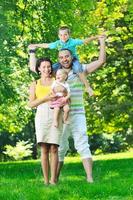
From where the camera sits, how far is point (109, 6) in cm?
2112

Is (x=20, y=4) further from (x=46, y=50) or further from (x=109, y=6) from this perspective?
(x=109, y=6)

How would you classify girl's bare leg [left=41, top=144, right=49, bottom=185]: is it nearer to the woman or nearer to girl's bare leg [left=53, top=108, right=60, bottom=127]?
the woman

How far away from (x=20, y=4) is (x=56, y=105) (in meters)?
9.07

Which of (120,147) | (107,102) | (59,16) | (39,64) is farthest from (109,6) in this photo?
(120,147)

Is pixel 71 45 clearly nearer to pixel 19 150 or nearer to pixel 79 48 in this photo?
pixel 79 48

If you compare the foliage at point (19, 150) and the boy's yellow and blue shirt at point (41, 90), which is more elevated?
the boy's yellow and blue shirt at point (41, 90)

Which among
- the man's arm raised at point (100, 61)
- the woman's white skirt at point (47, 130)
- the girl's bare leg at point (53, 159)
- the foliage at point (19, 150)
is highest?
the man's arm raised at point (100, 61)

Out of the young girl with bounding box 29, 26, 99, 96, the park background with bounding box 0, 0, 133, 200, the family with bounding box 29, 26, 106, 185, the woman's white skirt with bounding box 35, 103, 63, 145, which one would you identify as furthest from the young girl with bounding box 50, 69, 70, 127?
the park background with bounding box 0, 0, 133, 200

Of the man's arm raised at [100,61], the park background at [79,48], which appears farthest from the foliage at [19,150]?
the man's arm raised at [100,61]

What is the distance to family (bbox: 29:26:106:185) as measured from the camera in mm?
8594

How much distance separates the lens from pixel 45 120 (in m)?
8.60

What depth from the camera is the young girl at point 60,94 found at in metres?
8.55

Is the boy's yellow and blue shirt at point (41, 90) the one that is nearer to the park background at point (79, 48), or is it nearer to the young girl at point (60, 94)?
the young girl at point (60, 94)

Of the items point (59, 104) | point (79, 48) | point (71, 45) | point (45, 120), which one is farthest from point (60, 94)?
point (79, 48)
